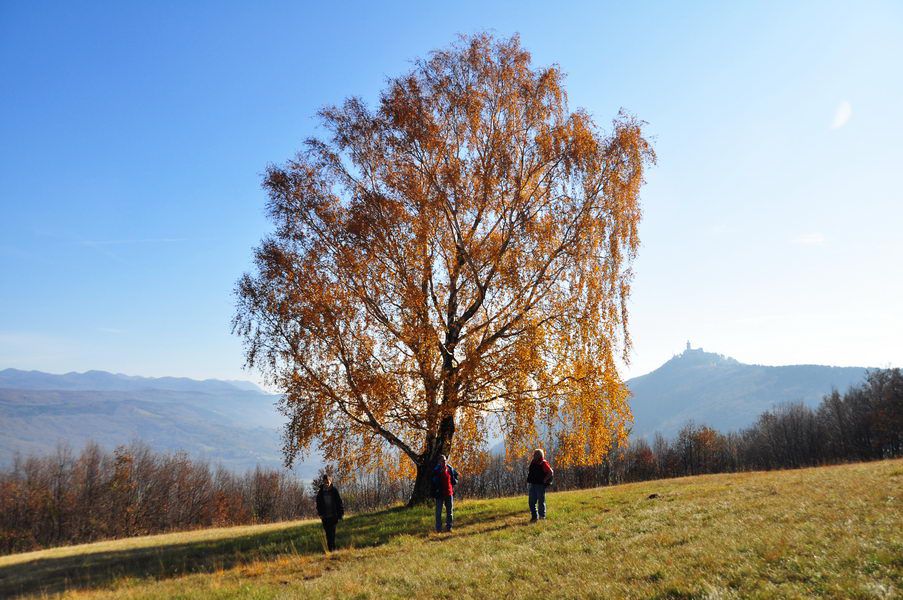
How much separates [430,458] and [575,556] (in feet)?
38.4

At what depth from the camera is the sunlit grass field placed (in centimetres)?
932

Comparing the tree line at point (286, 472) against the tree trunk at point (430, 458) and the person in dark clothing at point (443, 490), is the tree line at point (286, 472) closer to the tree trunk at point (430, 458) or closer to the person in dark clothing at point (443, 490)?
the tree trunk at point (430, 458)

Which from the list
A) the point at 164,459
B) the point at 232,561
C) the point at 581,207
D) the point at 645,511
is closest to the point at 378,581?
the point at 232,561

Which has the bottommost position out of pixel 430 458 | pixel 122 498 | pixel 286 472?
pixel 122 498

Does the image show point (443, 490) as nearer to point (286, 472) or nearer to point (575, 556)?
point (575, 556)

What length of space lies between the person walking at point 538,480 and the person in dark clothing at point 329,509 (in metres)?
7.13

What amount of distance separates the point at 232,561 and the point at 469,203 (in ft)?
53.7

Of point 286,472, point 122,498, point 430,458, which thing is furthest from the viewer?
point 122,498

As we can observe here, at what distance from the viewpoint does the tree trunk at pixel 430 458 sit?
75.0ft

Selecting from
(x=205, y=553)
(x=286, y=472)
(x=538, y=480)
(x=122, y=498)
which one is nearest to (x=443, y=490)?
(x=538, y=480)

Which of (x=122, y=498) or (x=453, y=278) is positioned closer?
(x=453, y=278)

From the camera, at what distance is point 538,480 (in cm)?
1905

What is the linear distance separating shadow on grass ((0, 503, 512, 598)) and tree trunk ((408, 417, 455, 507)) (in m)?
1.09

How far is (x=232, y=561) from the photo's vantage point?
18.3 m
